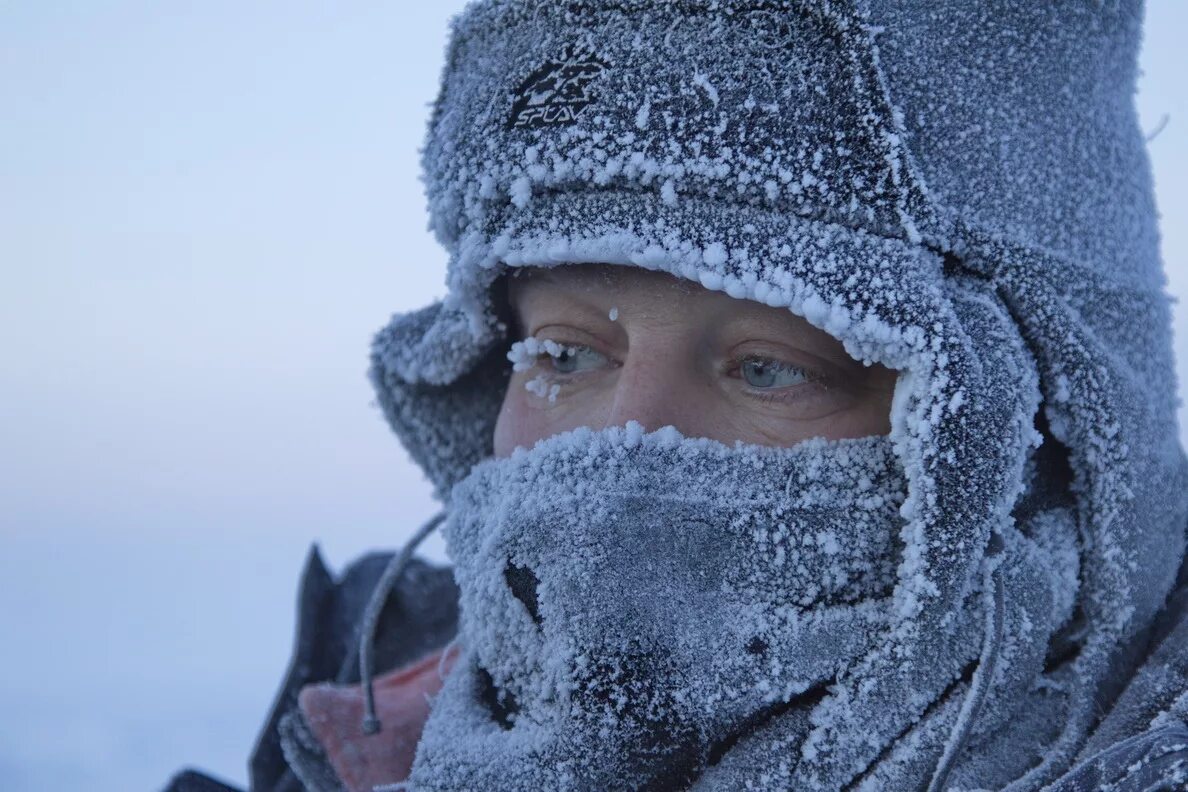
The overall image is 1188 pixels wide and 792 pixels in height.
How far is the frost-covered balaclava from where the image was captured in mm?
1246

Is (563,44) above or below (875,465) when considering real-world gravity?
above

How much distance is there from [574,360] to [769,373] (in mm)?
312

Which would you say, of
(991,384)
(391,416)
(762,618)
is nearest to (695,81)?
(991,384)

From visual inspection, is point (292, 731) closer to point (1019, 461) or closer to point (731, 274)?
point (731, 274)

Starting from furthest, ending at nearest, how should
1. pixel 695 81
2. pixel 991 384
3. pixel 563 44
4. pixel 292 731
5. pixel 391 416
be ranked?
1. pixel 391 416
2. pixel 292 731
3. pixel 563 44
4. pixel 695 81
5. pixel 991 384

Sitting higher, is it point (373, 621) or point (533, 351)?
point (533, 351)

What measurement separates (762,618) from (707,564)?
0.29 feet

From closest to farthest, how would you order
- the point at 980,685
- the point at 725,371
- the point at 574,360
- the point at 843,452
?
the point at 980,685 < the point at 843,452 < the point at 725,371 < the point at 574,360

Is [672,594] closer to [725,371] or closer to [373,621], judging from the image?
[725,371]

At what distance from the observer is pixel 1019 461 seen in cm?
125

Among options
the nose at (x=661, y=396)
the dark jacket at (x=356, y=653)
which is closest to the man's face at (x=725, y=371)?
the nose at (x=661, y=396)

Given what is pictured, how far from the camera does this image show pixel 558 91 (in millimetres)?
1439

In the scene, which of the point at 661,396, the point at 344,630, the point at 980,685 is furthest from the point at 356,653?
the point at 980,685

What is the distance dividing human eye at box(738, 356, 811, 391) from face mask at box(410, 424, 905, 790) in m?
0.10
